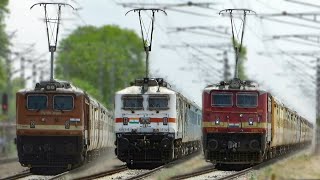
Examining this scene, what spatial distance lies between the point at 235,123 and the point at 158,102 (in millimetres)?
3066

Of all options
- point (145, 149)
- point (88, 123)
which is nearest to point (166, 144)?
point (145, 149)

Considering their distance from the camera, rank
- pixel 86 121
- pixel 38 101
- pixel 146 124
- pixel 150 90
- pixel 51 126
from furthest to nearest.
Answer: pixel 150 90 → pixel 146 124 → pixel 86 121 → pixel 38 101 → pixel 51 126

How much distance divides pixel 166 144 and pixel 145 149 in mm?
850

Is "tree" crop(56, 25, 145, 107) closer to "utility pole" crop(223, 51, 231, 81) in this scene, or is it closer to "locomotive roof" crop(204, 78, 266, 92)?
"utility pole" crop(223, 51, 231, 81)

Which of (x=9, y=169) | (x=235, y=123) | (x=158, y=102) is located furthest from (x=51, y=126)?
(x=9, y=169)

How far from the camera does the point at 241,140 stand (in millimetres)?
35500

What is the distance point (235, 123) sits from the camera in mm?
35594

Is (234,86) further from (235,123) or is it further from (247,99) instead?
(235,123)

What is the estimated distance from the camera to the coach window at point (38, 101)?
1344 inches

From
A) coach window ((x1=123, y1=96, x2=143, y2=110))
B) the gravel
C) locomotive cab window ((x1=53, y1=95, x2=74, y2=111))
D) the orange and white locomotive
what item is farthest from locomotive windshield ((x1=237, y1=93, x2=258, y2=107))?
the gravel

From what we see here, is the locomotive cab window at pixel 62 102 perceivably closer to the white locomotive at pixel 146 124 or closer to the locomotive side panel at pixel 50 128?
the locomotive side panel at pixel 50 128

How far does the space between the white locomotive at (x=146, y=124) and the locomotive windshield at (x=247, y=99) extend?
245cm

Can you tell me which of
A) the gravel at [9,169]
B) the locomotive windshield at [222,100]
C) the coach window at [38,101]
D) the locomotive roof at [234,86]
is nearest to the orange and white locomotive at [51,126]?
the coach window at [38,101]

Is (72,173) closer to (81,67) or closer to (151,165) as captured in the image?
(151,165)
